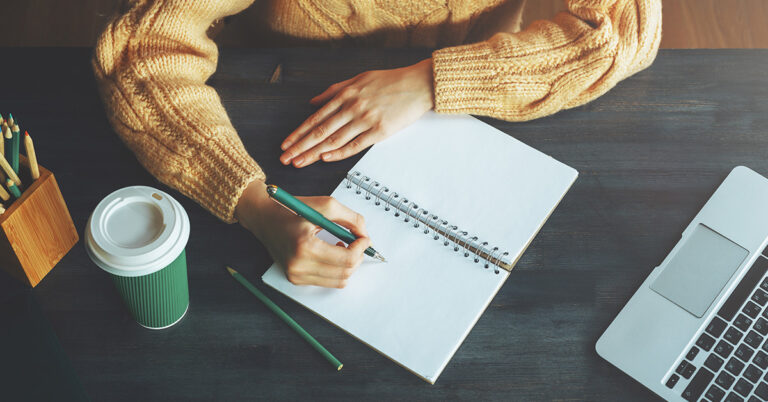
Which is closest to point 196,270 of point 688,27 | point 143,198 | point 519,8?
point 143,198

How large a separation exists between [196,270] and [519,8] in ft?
2.45

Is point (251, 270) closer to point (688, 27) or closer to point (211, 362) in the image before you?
point (211, 362)

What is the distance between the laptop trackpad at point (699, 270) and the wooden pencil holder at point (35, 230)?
28.5 inches

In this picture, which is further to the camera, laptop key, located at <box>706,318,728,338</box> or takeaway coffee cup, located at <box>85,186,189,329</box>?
laptop key, located at <box>706,318,728,338</box>

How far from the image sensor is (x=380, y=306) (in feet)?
2.58

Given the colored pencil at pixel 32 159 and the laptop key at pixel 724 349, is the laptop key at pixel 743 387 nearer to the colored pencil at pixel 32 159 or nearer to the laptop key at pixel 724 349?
the laptop key at pixel 724 349

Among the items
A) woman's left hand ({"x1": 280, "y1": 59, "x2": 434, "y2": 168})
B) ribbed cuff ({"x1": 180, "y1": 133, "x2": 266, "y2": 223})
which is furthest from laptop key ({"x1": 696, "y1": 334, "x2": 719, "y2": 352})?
ribbed cuff ({"x1": 180, "y1": 133, "x2": 266, "y2": 223})

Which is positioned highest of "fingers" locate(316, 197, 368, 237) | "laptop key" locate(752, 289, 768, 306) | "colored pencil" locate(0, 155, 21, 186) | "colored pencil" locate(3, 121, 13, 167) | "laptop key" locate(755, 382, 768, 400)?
"colored pencil" locate(3, 121, 13, 167)

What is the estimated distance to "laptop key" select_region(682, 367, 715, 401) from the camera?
0.74 metres

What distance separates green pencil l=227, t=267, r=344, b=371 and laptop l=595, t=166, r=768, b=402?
32 centimetres

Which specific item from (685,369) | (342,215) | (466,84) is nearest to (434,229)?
(342,215)

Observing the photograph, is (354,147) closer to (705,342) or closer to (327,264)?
(327,264)

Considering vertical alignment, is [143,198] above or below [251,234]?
above

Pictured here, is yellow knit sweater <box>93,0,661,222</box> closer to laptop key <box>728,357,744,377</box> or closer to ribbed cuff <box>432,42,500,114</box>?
ribbed cuff <box>432,42,500,114</box>
